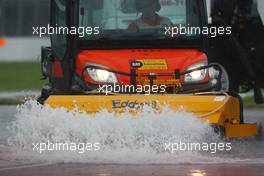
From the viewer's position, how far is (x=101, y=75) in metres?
15.3

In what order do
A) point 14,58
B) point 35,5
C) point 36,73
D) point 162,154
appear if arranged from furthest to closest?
point 35,5 → point 14,58 → point 36,73 → point 162,154

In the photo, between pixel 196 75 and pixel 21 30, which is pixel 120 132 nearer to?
pixel 196 75

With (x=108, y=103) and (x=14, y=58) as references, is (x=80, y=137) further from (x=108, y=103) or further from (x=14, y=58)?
(x=14, y=58)

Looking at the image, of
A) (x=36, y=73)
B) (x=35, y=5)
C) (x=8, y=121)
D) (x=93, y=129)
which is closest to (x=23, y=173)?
(x=93, y=129)

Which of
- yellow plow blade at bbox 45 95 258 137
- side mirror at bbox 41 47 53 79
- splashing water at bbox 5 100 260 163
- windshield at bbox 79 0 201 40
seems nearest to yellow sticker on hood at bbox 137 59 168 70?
windshield at bbox 79 0 201 40

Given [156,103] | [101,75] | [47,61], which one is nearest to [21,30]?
[47,61]

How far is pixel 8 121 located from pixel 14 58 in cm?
3995

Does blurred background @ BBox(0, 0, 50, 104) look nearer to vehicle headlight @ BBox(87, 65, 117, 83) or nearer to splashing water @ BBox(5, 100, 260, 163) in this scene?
vehicle headlight @ BBox(87, 65, 117, 83)

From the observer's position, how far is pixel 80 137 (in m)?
13.7

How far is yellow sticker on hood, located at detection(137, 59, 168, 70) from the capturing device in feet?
50.2

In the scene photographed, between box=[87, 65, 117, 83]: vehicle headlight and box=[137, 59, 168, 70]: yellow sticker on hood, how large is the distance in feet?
1.34

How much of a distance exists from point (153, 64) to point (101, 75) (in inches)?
28.6

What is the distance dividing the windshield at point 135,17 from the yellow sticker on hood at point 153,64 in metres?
0.60

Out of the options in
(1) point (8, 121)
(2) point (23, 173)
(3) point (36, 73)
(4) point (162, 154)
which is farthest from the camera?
(3) point (36, 73)
